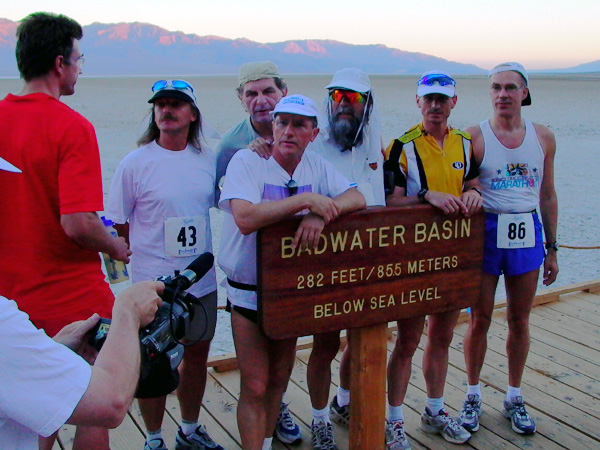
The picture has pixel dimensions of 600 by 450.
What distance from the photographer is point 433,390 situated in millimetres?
3318

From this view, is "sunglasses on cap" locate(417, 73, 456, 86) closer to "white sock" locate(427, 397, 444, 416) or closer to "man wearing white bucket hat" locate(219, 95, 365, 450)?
"man wearing white bucket hat" locate(219, 95, 365, 450)

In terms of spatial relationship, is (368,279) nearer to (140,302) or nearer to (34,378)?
(140,302)

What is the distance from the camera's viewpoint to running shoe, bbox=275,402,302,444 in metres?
3.24

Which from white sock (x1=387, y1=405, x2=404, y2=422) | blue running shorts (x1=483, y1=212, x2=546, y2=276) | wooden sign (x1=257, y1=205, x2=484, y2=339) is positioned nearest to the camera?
wooden sign (x1=257, y1=205, x2=484, y2=339)

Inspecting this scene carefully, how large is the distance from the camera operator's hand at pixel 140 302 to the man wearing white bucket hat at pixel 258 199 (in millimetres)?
806

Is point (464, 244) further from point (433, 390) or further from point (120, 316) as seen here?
point (120, 316)

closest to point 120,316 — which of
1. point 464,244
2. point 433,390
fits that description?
point 464,244

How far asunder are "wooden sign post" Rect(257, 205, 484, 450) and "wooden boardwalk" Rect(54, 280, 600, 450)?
791mm

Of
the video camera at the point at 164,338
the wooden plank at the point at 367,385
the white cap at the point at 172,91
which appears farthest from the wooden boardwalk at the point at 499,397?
the white cap at the point at 172,91

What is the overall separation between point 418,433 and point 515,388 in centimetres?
61

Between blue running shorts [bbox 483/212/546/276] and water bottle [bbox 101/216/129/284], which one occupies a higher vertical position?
water bottle [bbox 101/216/129/284]

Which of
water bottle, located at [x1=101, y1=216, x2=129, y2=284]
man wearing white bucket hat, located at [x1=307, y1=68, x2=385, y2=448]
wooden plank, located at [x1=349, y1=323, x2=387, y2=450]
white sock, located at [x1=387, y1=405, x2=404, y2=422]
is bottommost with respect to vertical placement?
white sock, located at [x1=387, y1=405, x2=404, y2=422]

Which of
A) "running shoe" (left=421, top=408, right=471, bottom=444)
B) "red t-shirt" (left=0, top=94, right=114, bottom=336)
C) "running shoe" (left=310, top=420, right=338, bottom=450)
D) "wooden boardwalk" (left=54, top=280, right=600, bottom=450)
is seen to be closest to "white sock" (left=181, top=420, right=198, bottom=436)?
"wooden boardwalk" (left=54, top=280, right=600, bottom=450)

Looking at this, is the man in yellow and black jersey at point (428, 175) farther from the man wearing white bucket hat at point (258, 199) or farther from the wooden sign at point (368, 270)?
the man wearing white bucket hat at point (258, 199)
